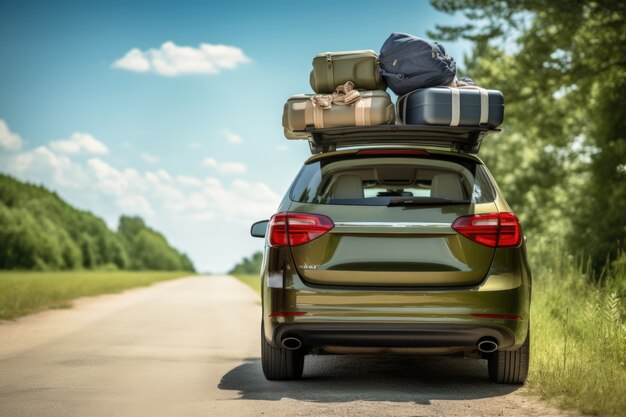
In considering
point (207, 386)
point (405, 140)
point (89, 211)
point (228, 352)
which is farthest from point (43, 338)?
point (89, 211)

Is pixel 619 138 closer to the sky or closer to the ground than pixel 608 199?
closer to the sky

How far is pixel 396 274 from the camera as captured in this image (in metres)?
6.16

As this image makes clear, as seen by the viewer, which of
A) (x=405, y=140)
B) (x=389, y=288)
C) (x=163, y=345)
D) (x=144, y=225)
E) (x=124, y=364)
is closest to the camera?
(x=389, y=288)

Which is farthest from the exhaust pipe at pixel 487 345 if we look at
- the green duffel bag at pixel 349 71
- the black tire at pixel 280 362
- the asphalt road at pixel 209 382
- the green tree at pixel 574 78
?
the green tree at pixel 574 78

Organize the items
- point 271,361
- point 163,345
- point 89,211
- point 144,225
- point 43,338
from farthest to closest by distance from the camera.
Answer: point 144,225, point 89,211, point 43,338, point 163,345, point 271,361

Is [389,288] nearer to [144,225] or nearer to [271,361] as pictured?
[271,361]

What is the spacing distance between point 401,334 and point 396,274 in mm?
404

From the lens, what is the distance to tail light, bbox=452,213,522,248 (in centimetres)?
621

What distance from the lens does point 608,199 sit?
19.2 m

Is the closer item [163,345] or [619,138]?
[163,345]

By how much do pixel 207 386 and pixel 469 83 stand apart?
342 centimetres

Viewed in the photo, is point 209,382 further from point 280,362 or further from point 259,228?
point 259,228

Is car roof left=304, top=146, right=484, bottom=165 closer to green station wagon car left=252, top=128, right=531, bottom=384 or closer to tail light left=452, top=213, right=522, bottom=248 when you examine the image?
green station wagon car left=252, top=128, right=531, bottom=384

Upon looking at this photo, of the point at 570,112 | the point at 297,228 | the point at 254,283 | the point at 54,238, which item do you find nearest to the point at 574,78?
the point at 570,112
